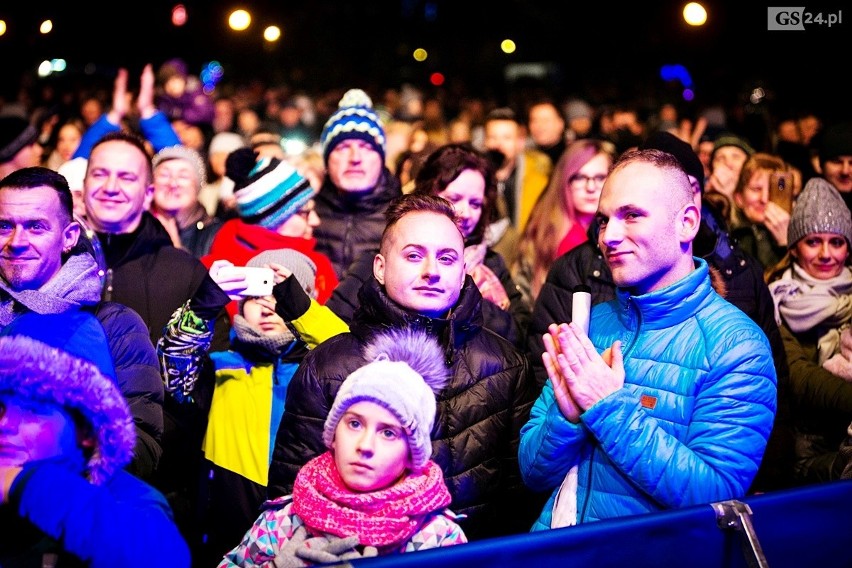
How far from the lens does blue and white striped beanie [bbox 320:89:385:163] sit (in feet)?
17.3

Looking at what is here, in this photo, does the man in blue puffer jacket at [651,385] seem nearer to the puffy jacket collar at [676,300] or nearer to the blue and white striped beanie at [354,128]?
the puffy jacket collar at [676,300]

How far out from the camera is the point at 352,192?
16.9 ft

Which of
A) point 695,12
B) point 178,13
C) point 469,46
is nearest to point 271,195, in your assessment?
point 695,12

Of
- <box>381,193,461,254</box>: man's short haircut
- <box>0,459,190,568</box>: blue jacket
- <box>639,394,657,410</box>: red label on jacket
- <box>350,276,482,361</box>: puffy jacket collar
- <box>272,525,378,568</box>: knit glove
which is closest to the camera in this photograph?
<box>0,459,190,568</box>: blue jacket

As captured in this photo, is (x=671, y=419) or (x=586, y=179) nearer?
(x=671, y=419)

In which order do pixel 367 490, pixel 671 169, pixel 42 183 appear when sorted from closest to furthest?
pixel 367 490, pixel 671 169, pixel 42 183

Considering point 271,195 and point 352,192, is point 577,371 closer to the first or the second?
point 271,195

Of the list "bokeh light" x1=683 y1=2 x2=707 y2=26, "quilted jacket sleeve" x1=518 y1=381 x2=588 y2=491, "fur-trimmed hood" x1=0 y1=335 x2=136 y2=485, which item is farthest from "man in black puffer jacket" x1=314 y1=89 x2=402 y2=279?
"bokeh light" x1=683 y1=2 x2=707 y2=26

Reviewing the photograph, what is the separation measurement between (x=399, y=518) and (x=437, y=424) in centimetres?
56

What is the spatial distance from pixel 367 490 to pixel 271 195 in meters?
2.19

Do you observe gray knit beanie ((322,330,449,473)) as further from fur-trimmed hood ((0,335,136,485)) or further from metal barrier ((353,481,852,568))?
fur-trimmed hood ((0,335,136,485))

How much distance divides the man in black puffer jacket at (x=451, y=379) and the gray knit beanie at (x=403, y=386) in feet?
0.59

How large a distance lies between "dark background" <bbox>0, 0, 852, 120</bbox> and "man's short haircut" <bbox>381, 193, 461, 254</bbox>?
3.95 metres

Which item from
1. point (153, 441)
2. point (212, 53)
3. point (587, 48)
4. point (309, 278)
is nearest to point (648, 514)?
point (153, 441)
